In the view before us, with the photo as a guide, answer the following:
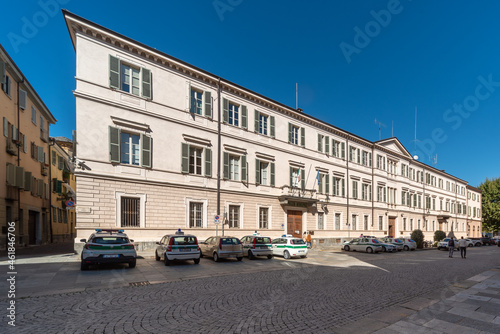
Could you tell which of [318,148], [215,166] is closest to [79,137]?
[215,166]

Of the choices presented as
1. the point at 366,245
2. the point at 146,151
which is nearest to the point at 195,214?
the point at 146,151

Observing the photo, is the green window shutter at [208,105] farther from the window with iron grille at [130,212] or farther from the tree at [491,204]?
the tree at [491,204]

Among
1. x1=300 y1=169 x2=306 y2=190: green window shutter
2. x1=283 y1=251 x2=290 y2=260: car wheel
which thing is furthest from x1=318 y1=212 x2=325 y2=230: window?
x1=283 y1=251 x2=290 y2=260: car wheel

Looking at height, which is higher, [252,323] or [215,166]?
[215,166]

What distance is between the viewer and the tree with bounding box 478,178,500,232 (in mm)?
59188

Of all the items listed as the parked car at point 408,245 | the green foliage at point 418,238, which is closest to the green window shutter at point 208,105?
the parked car at point 408,245

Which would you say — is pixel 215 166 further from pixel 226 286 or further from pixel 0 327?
pixel 0 327

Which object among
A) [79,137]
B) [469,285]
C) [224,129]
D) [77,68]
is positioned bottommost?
[469,285]

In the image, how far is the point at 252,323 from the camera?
6.05 metres

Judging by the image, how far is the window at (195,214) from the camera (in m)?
20.2

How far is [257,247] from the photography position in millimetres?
17875

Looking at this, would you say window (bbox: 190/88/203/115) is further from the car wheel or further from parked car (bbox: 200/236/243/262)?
the car wheel

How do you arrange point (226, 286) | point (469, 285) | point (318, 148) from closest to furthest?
point (226, 286) → point (469, 285) → point (318, 148)

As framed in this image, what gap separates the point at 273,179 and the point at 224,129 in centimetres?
637
